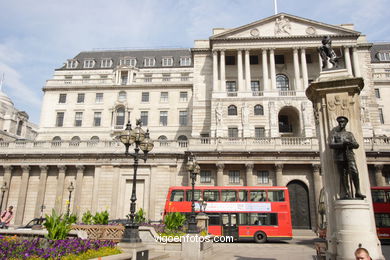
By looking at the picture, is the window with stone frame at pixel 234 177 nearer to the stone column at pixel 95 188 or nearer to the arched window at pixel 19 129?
the stone column at pixel 95 188

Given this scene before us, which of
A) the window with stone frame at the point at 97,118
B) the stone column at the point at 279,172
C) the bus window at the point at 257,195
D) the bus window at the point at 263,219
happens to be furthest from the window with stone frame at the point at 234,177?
the window with stone frame at the point at 97,118

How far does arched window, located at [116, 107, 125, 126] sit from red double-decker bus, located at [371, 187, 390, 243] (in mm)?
37333

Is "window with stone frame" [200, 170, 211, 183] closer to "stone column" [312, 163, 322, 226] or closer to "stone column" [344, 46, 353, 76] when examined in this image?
"stone column" [312, 163, 322, 226]

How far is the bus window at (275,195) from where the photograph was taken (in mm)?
23812

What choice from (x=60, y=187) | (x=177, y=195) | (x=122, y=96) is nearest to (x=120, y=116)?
(x=122, y=96)

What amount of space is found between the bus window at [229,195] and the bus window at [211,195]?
58 centimetres

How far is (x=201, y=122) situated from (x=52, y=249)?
34.3 m

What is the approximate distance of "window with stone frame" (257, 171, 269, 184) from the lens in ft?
105

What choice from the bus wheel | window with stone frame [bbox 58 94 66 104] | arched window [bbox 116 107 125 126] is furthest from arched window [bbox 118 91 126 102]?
the bus wheel

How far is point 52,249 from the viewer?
26.5 ft

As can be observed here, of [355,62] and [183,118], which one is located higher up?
[355,62]

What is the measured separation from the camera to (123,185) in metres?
33.2

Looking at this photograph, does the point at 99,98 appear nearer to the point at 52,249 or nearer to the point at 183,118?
the point at 183,118

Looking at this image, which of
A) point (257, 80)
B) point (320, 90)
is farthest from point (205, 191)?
point (257, 80)
